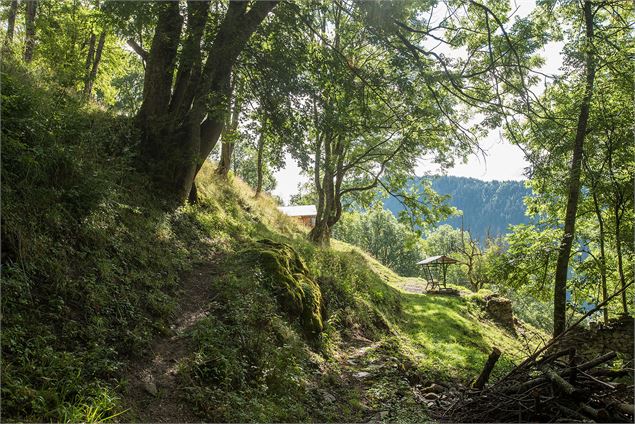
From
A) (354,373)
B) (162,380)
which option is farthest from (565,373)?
(162,380)

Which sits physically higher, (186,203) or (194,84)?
(194,84)

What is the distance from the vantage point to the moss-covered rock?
28.7 feet

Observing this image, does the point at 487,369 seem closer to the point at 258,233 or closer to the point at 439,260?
the point at 258,233

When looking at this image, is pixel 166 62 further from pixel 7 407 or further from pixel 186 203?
pixel 7 407

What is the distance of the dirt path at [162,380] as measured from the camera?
4.44 m

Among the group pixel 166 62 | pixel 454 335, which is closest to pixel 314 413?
pixel 166 62

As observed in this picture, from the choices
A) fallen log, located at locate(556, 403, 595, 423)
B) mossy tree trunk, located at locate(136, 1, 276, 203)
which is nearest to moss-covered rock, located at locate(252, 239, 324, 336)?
mossy tree trunk, located at locate(136, 1, 276, 203)

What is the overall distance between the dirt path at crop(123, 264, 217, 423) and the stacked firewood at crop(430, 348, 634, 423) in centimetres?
407

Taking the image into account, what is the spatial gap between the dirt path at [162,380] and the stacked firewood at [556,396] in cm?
407

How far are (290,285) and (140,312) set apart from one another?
152 inches

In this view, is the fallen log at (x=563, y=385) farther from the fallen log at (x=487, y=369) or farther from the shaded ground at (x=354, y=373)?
the shaded ground at (x=354, y=373)

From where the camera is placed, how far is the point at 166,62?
1059cm

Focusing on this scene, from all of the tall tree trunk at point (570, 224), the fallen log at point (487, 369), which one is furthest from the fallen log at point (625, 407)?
the tall tree trunk at point (570, 224)

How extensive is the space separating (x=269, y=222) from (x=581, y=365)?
1465 cm
